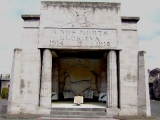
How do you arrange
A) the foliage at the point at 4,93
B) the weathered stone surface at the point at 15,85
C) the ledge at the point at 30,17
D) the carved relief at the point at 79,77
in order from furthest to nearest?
the foliage at the point at 4,93, the carved relief at the point at 79,77, the ledge at the point at 30,17, the weathered stone surface at the point at 15,85

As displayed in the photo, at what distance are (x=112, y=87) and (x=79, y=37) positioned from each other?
3.64m

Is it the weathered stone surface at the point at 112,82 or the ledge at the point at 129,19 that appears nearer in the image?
the weathered stone surface at the point at 112,82

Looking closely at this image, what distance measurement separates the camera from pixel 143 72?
12.7 meters

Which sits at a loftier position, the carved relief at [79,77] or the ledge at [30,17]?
the ledge at [30,17]

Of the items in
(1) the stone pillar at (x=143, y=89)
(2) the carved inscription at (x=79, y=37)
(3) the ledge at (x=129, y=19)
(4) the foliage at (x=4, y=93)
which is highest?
(3) the ledge at (x=129, y=19)

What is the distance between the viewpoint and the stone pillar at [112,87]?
12.5m

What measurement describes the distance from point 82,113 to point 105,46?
4228mm

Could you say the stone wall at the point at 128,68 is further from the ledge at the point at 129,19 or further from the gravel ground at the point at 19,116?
the gravel ground at the point at 19,116

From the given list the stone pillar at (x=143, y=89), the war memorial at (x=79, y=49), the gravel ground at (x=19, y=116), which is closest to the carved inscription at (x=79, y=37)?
the war memorial at (x=79, y=49)

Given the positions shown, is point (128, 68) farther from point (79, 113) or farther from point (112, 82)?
point (79, 113)

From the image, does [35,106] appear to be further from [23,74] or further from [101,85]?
[101,85]

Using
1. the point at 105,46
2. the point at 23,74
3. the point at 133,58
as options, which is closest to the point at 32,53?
the point at 23,74

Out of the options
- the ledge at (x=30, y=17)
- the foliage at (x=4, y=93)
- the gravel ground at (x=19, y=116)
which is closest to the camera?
the gravel ground at (x=19, y=116)

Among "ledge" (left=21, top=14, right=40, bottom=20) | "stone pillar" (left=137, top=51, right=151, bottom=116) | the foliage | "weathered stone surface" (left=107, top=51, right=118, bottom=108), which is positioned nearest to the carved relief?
"weathered stone surface" (left=107, top=51, right=118, bottom=108)
